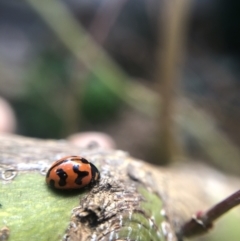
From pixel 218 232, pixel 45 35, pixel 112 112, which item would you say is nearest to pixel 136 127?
pixel 112 112

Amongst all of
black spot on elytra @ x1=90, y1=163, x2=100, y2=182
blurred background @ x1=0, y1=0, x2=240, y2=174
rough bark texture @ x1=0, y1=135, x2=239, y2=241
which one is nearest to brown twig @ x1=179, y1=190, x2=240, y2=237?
rough bark texture @ x1=0, y1=135, x2=239, y2=241

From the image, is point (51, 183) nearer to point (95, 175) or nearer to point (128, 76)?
point (95, 175)

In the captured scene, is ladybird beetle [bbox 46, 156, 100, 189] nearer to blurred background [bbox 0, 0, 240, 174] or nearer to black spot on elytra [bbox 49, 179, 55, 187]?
black spot on elytra [bbox 49, 179, 55, 187]

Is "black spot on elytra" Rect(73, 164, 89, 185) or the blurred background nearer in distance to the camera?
"black spot on elytra" Rect(73, 164, 89, 185)

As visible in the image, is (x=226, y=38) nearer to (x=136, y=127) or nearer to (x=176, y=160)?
(x=136, y=127)

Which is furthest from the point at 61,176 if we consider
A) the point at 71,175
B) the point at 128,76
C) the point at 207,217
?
the point at 128,76

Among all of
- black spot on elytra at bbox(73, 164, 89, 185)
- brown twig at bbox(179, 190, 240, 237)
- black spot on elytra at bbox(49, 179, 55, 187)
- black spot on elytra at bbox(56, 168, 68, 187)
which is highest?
brown twig at bbox(179, 190, 240, 237)

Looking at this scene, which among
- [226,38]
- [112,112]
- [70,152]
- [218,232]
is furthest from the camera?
[226,38]

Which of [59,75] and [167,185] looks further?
[59,75]
